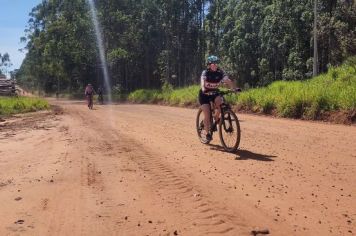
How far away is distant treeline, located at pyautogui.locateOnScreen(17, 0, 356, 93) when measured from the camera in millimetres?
44000

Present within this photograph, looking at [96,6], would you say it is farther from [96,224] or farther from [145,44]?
[96,224]

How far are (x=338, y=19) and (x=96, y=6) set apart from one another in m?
26.4

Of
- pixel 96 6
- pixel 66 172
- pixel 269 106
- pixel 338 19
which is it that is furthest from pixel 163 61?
pixel 66 172

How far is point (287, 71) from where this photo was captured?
147ft

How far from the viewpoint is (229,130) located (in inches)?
359

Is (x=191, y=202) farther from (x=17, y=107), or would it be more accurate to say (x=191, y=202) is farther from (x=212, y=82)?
(x=17, y=107)

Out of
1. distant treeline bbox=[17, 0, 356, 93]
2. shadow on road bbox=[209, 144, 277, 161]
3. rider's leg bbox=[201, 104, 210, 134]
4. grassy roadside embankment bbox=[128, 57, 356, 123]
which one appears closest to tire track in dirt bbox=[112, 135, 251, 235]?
shadow on road bbox=[209, 144, 277, 161]

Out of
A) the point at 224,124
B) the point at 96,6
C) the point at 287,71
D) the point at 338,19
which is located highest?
the point at 96,6

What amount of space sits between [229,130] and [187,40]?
157 ft

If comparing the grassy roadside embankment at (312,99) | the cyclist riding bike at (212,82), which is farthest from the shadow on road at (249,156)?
the grassy roadside embankment at (312,99)

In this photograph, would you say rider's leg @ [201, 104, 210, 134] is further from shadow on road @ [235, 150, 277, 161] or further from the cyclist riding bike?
shadow on road @ [235, 150, 277, 161]

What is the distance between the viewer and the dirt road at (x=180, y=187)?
4.70 metres

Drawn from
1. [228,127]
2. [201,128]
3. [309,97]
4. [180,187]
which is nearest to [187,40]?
[309,97]

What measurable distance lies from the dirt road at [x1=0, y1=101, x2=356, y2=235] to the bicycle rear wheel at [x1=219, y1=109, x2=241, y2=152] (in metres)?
0.26
